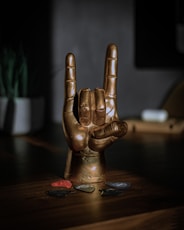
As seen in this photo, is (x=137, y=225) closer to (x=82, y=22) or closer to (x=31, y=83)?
(x=31, y=83)

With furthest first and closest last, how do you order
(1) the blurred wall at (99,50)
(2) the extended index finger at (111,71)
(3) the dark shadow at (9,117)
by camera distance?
(1) the blurred wall at (99,50) < (3) the dark shadow at (9,117) < (2) the extended index finger at (111,71)

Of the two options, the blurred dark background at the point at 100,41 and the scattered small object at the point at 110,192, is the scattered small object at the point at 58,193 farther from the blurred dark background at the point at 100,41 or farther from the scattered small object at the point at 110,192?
the blurred dark background at the point at 100,41

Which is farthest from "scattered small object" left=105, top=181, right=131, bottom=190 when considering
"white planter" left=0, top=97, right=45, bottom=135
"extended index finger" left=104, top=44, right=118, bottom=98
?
"white planter" left=0, top=97, right=45, bottom=135

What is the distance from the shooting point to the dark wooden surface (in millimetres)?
761

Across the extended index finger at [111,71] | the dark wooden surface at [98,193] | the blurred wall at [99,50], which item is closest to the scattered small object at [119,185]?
the dark wooden surface at [98,193]

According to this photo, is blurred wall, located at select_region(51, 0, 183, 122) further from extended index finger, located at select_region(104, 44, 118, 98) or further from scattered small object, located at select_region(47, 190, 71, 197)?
scattered small object, located at select_region(47, 190, 71, 197)

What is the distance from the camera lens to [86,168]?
0.95 m

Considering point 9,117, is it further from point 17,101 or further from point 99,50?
point 99,50

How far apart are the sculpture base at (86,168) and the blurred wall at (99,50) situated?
0.97m

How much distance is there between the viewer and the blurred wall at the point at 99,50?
1902 mm

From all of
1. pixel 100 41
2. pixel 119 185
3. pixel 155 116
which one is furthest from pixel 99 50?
pixel 119 185

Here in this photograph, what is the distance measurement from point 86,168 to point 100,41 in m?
1.08

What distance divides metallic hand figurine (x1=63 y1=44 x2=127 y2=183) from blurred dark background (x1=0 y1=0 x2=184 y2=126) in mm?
950

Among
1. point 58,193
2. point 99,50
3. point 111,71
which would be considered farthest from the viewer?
point 99,50
